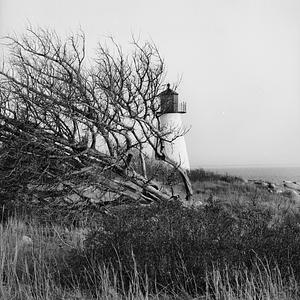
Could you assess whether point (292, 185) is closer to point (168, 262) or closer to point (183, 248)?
point (183, 248)

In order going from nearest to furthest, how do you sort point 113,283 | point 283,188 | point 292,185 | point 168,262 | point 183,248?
point 113,283
point 168,262
point 183,248
point 283,188
point 292,185

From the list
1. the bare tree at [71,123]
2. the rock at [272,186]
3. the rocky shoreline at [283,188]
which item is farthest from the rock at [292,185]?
the bare tree at [71,123]

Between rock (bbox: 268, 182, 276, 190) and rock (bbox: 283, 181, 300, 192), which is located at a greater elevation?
rock (bbox: 268, 182, 276, 190)

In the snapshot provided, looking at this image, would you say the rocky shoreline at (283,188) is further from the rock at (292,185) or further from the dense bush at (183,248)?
the dense bush at (183,248)

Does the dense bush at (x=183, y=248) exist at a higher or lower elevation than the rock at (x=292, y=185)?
higher

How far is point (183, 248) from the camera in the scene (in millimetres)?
5105

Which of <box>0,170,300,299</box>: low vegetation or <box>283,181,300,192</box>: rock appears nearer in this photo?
<box>0,170,300,299</box>: low vegetation

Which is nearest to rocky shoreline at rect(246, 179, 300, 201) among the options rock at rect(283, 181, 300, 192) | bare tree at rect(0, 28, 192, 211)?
rock at rect(283, 181, 300, 192)

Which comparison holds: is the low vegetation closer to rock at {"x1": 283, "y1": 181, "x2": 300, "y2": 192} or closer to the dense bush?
the dense bush

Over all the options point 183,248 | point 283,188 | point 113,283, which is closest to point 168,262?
point 183,248

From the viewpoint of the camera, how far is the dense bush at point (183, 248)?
489cm

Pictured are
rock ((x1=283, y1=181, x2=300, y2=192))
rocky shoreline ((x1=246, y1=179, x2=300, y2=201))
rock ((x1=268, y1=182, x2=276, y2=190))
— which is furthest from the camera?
rock ((x1=283, y1=181, x2=300, y2=192))

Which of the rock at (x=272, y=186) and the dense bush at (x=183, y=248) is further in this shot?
the rock at (x=272, y=186)

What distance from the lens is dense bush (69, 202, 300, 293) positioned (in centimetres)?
489
